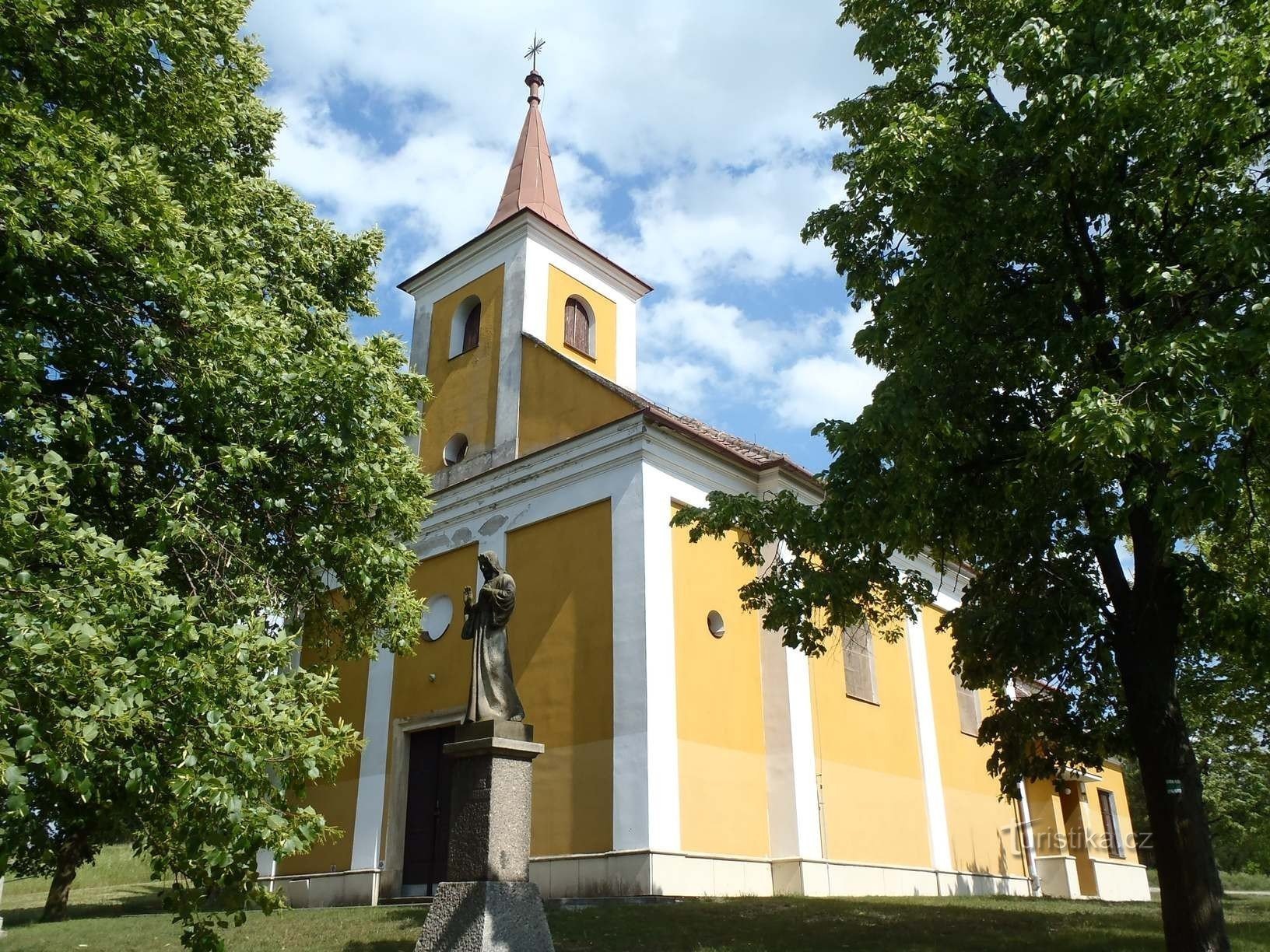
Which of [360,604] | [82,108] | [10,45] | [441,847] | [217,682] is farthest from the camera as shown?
[441,847]

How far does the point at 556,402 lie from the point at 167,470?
9.10 meters

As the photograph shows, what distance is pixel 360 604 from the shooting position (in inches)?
396

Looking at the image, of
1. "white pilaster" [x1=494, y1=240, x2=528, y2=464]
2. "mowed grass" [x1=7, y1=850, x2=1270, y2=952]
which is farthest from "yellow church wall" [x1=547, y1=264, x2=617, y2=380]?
"mowed grass" [x1=7, y1=850, x2=1270, y2=952]

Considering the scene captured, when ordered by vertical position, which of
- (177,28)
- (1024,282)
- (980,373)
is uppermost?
(177,28)

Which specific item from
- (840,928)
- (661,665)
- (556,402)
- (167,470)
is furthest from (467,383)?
(840,928)

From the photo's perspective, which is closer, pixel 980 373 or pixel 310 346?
pixel 980 373

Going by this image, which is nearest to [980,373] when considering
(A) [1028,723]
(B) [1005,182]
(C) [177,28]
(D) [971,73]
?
(B) [1005,182]

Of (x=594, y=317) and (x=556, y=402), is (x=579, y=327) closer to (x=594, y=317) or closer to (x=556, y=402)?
(x=594, y=317)

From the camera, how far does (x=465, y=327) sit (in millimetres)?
19969

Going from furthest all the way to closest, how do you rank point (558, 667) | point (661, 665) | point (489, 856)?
point (558, 667) → point (661, 665) → point (489, 856)

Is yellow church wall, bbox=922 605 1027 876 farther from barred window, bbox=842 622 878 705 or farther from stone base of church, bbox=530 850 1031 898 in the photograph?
stone base of church, bbox=530 850 1031 898

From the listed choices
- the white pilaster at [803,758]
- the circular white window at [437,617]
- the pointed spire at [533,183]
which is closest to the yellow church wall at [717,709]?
the white pilaster at [803,758]

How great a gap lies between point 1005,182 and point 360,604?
7.24 m

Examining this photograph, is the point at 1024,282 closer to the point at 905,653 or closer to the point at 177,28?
the point at 177,28
